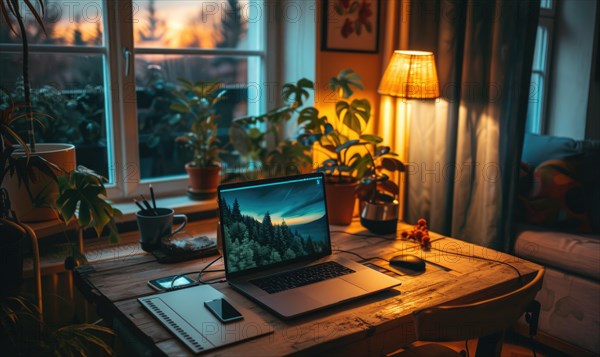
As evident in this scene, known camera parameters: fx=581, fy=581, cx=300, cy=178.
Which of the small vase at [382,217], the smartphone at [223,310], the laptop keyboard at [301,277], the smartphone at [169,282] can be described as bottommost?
the smartphone at [169,282]

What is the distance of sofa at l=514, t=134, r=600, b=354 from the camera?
2.37 m

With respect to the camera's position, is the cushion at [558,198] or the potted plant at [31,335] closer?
the potted plant at [31,335]

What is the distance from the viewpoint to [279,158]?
8.20 feet

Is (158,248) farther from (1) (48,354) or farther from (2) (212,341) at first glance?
(2) (212,341)

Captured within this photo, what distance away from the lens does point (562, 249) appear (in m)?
2.44

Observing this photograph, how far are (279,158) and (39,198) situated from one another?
40.2 inches

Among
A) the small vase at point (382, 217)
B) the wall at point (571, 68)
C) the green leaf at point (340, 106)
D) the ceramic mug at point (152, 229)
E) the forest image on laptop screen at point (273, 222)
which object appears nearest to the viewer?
the forest image on laptop screen at point (273, 222)

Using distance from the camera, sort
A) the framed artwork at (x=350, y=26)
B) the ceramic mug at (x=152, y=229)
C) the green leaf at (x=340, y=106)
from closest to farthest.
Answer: the ceramic mug at (x=152, y=229) → the green leaf at (x=340, y=106) → the framed artwork at (x=350, y=26)

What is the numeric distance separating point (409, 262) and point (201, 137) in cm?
117

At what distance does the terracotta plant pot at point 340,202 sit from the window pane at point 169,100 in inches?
25.2

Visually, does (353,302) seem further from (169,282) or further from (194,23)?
(194,23)

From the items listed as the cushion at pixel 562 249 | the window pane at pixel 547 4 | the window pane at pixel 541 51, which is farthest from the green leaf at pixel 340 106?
the window pane at pixel 547 4

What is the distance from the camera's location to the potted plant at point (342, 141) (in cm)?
227

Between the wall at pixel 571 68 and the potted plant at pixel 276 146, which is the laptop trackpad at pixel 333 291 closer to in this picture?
the potted plant at pixel 276 146
